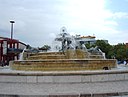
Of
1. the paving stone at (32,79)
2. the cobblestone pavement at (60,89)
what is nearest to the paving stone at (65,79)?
the cobblestone pavement at (60,89)

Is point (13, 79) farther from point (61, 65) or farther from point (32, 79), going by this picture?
point (61, 65)

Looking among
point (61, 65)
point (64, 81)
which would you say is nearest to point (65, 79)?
point (64, 81)

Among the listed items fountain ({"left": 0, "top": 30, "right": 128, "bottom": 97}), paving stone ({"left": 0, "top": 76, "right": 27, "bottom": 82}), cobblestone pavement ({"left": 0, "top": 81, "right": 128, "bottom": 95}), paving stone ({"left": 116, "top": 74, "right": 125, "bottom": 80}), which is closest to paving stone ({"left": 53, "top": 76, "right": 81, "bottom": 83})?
fountain ({"left": 0, "top": 30, "right": 128, "bottom": 97})

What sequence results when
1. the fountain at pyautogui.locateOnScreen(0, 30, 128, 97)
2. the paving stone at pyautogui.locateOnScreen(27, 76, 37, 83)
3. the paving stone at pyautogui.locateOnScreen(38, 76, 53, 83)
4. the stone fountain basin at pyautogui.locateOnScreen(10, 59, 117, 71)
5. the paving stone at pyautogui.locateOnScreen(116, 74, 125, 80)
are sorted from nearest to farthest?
the fountain at pyautogui.locateOnScreen(0, 30, 128, 97), the paving stone at pyautogui.locateOnScreen(38, 76, 53, 83), the paving stone at pyautogui.locateOnScreen(27, 76, 37, 83), the paving stone at pyautogui.locateOnScreen(116, 74, 125, 80), the stone fountain basin at pyautogui.locateOnScreen(10, 59, 117, 71)

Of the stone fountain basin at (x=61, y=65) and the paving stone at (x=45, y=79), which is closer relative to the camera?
the paving stone at (x=45, y=79)

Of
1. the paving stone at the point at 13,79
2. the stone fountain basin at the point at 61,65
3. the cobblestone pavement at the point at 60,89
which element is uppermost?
the stone fountain basin at the point at 61,65

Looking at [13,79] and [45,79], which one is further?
[13,79]

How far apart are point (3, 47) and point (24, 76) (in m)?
49.5

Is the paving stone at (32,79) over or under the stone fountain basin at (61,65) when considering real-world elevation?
under

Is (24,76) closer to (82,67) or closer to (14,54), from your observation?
(82,67)

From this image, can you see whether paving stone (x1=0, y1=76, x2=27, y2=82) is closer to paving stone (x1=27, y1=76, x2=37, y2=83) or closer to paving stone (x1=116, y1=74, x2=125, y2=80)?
paving stone (x1=27, y1=76, x2=37, y2=83)

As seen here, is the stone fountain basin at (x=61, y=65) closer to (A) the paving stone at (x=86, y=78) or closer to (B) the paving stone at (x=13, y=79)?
(B) the paving stone at (x=13, y=79)

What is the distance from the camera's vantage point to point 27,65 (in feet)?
55.0

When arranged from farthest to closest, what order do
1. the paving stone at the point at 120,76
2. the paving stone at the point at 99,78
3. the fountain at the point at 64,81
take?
the paving stone at the point at 120,76 < the paving stone at the point at 99,78 < the fountain at the point at 64,81
